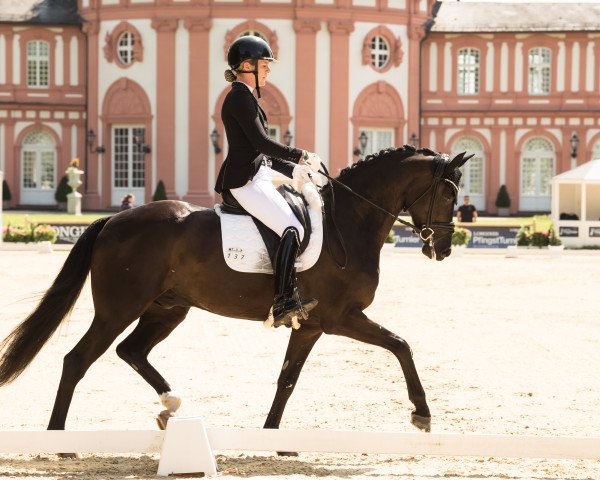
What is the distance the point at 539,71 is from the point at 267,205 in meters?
44.3

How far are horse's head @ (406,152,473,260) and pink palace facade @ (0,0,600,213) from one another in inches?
1448

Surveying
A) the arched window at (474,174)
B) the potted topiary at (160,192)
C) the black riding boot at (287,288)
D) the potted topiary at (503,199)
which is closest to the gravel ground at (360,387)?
the black riding boot at (287,288)

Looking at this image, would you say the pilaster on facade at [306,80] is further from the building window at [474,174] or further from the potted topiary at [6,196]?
the potted topiary at [6,196]

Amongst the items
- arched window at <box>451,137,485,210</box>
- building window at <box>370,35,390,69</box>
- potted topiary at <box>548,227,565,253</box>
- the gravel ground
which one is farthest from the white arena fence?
arched window at <box>451,137,485,210</box>

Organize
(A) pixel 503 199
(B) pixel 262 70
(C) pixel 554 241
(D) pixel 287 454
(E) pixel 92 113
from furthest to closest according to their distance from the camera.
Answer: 1. (A) pixel 503 199
2. (E) pixel 92 113
3. (C) pixel 554 241
4. (B) pixel 262 70
5. (D) pixel 287 454

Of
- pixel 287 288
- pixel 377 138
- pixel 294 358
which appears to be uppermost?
pixel 377 138

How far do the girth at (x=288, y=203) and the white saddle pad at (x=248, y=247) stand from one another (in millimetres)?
28

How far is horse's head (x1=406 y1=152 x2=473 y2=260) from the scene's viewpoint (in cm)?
798

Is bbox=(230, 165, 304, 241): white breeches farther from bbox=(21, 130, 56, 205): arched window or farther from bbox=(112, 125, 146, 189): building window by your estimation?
bbox=(21, 130, 56, 205): arched window

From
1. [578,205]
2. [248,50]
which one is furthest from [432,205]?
[578,205]

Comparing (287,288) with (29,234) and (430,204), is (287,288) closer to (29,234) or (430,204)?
(430,204)

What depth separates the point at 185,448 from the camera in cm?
664

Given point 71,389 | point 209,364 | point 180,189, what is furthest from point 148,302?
point 180,189

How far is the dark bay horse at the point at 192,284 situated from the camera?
7.54 meters
